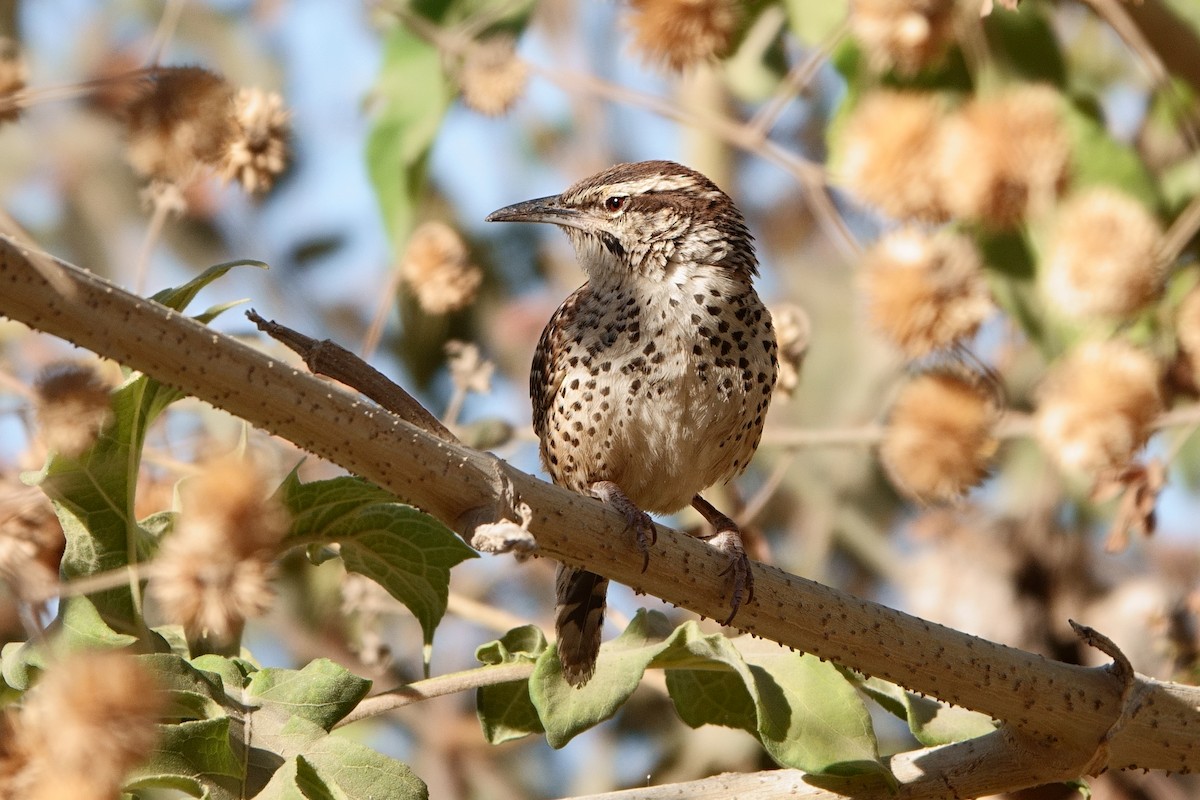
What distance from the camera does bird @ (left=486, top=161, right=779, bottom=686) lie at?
10.2 feet

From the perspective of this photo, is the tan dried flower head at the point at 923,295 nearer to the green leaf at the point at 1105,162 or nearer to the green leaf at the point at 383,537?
the green leaf at the point at 1105,162

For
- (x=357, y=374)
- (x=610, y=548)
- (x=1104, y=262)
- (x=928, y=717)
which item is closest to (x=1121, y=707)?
(x=928, y=717)

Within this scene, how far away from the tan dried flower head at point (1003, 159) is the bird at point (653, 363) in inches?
20.7

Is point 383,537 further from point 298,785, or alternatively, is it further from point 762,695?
point 762,695

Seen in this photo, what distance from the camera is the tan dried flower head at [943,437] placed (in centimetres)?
321

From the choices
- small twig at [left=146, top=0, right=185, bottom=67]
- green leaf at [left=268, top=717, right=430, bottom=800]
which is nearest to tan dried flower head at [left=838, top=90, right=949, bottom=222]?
small twig at [left=146, top=0, right=185, bottom=67]

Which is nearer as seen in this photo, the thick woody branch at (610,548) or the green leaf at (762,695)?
the thick woody branch at (610,548)

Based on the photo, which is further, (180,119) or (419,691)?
(180,119)

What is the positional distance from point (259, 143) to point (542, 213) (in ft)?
2.63

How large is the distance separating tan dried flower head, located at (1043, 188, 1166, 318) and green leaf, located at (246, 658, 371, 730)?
5.60ft

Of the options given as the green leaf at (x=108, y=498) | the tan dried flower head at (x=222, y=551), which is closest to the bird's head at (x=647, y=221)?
the green leaf at (x=108, y=498)

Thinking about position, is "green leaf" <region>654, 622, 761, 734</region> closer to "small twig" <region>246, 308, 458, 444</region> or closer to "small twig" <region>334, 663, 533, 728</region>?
"small twig" <region>334, 663, 533, 728</region>

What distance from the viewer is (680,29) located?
11.0ft

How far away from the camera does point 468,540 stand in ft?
5.83
